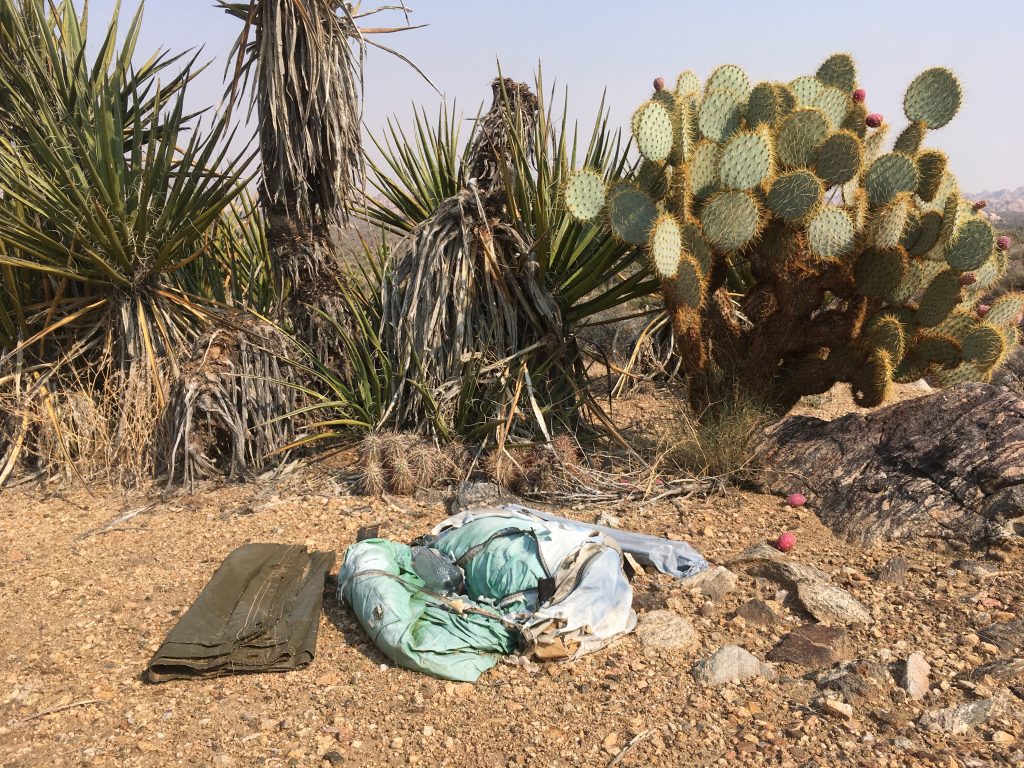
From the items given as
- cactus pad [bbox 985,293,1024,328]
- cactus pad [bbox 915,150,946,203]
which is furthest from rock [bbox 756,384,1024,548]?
cactus pad [bbox 915,150,946,203]

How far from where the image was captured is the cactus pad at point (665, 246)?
427cm

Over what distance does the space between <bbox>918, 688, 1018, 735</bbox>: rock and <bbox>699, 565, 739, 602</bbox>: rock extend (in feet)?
3.12

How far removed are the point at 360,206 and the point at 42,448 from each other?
2431 mm

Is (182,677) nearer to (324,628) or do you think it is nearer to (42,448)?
(324,628)

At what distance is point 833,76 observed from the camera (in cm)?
514

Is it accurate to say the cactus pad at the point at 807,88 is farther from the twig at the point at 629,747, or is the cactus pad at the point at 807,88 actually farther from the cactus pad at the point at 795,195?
the twig at the point at 629,747

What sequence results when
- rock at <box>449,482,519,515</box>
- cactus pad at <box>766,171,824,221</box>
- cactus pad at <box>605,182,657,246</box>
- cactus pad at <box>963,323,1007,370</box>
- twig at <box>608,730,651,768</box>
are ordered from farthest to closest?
A: cactus pad at <box>963,323,1007,370</box> → cactus pad at <box>605,182,657,246</box> → rock at <box>449,482,519,515</box> → cactus pad at <box>766,171,824,221</box> → twig at <box>608,730,651,768</box>

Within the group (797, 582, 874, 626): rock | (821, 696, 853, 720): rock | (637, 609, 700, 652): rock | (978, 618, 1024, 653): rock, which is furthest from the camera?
(797, 582, 874, 626): rock

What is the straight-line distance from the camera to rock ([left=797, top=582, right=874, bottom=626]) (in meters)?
3.21

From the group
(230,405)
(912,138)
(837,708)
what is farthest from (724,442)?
(230,405)

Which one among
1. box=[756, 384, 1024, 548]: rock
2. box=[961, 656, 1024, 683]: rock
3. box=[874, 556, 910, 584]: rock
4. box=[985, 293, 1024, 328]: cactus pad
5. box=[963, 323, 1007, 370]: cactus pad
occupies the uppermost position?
box=[985, 293, 1024, 328]: cactus pad

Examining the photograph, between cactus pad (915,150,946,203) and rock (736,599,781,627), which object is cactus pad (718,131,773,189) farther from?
rock (736,599,781,627)

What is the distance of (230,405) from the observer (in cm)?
488

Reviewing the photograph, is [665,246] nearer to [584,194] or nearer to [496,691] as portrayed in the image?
[584,194]
